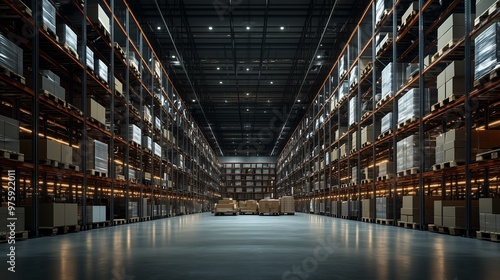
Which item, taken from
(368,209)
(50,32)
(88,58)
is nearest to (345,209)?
(368,209)

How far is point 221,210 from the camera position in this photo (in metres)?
26.6

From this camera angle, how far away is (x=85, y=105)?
10859mm

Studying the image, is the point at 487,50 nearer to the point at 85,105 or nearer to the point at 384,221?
the point at 384,221

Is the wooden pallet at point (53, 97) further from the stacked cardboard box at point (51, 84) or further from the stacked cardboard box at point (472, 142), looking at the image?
the stacked cardboard box at point (472, 142)

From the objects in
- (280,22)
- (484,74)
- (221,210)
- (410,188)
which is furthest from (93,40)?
(221,210)

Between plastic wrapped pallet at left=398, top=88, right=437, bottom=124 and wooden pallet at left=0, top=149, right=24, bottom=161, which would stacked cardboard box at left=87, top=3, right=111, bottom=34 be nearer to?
wooden pallet at left=0, top=149, right=24, bottom=161

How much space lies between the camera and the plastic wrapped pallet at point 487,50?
747cm

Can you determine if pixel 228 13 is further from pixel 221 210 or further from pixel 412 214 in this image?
pixel 221 210

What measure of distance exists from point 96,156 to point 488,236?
27.2 feet

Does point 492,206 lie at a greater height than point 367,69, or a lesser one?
lesser

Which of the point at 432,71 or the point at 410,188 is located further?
the point at 410,188

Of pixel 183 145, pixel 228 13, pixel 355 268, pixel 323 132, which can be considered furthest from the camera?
pixel 183 145

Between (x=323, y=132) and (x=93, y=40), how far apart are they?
1365 cm

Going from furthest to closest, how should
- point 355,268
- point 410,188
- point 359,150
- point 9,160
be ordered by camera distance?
point 410,188 < point 359,150 < point 9,160 < point 355,268
